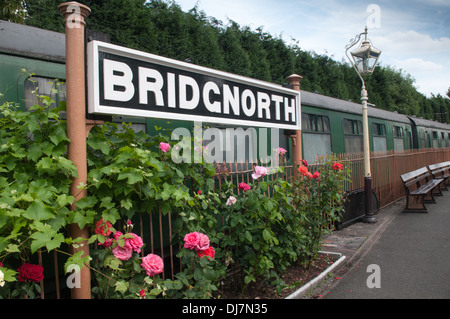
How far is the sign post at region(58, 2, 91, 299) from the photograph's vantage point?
2371 millimetres

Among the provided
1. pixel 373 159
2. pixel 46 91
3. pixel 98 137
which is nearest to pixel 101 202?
pixel 98 137

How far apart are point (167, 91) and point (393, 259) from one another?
4.48m

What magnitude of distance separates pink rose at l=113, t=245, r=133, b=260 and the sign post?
0.21 m

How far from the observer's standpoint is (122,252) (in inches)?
95.4

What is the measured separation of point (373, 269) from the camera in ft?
16.1

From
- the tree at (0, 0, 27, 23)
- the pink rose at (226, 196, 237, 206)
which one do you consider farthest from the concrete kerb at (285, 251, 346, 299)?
the tree at (0, 0, 27, 23)

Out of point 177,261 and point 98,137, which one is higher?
point 98,137

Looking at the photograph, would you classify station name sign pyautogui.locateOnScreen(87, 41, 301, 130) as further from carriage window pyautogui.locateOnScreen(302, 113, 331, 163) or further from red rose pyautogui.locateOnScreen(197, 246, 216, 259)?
carriage window pyautogui.locateOnScreen(302, 113, 331, 163)

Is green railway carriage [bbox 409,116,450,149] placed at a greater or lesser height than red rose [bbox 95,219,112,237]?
greater

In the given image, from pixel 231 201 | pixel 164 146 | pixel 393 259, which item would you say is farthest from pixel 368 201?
pixel 164 146

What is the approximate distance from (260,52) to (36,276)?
22.8 m

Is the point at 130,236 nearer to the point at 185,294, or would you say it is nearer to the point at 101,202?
the point at 101,202

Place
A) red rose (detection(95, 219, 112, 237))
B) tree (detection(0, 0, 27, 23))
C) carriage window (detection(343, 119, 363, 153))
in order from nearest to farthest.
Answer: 1. red rose (detection(95, 219, 112, 237))
2. carriage window (detection(343, 119, 363, 153))
3. tree (detection(0, 0, 27, 23))

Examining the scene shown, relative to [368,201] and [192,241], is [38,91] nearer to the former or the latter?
[192,241]
